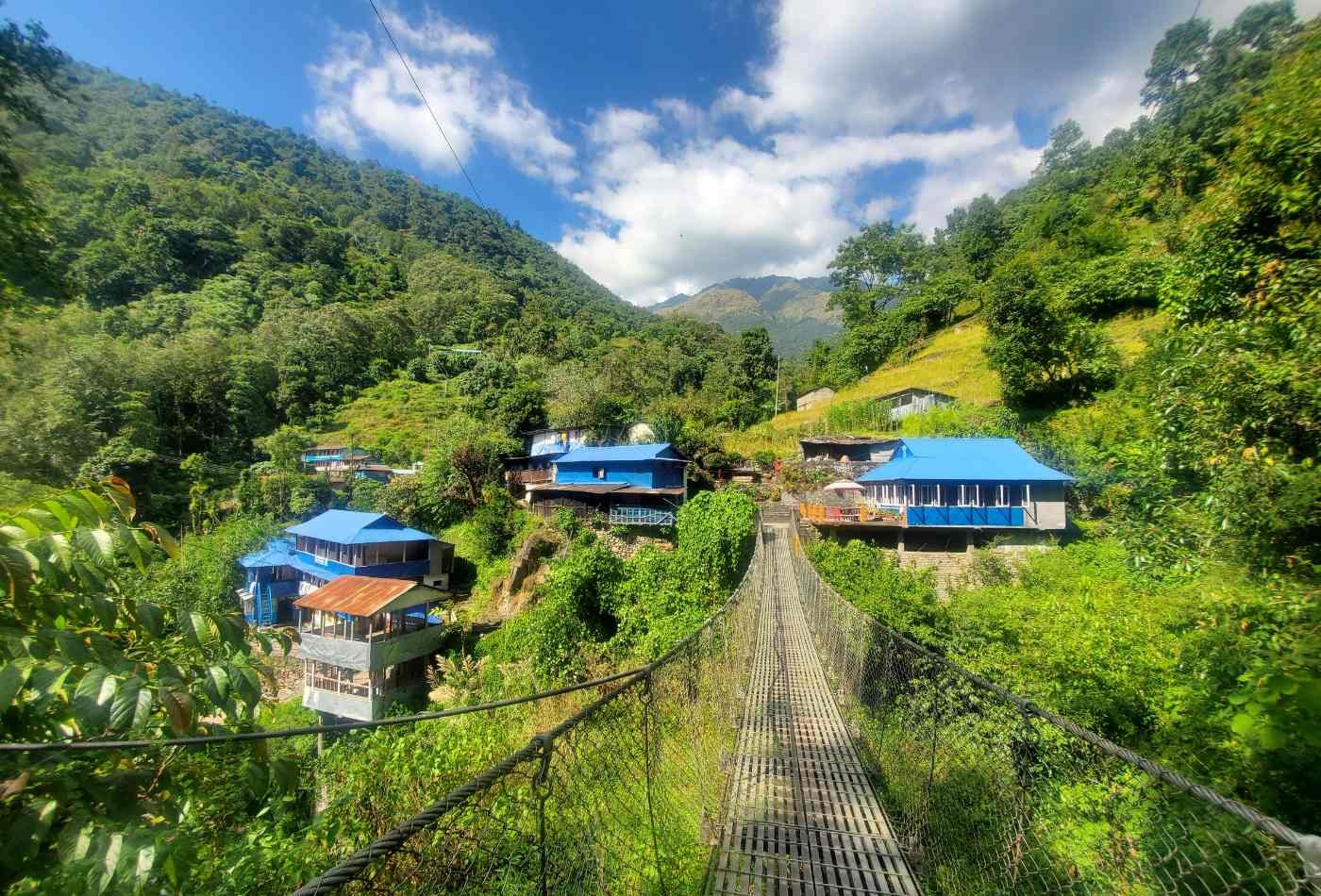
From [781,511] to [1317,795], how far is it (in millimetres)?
13785

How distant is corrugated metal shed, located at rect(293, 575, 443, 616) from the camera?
28.7 feet

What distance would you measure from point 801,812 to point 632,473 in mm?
11385

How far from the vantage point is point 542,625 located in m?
8.85

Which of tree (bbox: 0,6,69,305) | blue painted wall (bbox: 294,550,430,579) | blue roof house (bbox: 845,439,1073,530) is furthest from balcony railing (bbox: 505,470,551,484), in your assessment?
tree (bbox: 0,6,69,305)

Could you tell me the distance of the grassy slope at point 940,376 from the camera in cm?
1802

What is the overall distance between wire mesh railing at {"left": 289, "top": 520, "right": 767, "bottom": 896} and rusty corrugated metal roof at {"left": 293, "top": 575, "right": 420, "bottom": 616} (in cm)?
671

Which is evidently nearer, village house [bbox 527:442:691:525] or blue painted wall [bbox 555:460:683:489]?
village house [bbox 527:442:691:525]

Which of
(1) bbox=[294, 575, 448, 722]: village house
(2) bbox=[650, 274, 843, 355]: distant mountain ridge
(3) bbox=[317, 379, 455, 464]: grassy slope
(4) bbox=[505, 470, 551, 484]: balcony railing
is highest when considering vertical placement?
(2) bbox=[650, 274, 843, 355]: distant mountain ridge

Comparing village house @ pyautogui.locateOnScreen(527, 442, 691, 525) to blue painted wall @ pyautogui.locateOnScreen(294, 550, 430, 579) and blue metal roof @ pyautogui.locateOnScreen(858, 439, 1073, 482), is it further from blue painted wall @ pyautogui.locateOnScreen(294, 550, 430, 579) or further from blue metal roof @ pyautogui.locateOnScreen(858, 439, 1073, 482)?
blue metal roof @ pyautogui.locateOnScreen(858, 439, 1073, 482)

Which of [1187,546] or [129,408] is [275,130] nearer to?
[129,408]

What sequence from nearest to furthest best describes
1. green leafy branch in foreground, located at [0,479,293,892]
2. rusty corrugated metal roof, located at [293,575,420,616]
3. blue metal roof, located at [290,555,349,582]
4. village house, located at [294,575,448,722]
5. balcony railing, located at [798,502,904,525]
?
green leafy branch in foreground, located at [0,479,293,892] < rusty corrugated metal roof, located at [293,575,420,616] < village house, located at [294,575,448,722] < balcony railing, located at [798,502,904,525] < blue metal roof, located at [290,555,349,582]

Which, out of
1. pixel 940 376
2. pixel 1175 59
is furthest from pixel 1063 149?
pixel 940 376

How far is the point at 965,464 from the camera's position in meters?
11.7

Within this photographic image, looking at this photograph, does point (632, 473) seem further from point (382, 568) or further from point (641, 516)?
point (382, 568)
